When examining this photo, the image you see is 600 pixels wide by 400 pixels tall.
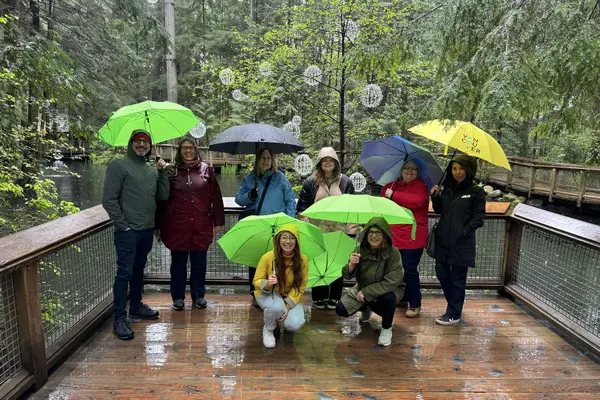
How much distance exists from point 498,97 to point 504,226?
5.67 feet

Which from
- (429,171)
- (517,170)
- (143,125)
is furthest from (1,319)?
(517,170)

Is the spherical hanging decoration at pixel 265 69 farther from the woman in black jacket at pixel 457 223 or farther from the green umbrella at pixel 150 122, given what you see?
the woman in black jacket at pixel 457 223

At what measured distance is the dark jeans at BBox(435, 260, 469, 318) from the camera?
3.02 m

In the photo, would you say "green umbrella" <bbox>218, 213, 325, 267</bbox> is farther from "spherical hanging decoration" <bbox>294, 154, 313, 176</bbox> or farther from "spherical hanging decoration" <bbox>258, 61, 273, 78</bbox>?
"spherical hanging decoration" <bbox>258, 61, 273, 78</bbox>

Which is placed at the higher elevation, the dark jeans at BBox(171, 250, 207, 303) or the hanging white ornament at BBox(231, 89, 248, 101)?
the hanging white ornament at BBox(231, 89, 248, 101)

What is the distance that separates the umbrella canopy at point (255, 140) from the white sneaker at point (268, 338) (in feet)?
4.25

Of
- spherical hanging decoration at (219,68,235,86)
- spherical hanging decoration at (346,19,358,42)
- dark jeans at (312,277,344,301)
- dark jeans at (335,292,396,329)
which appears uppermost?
spherical hanging decoration at (346,19,358,42)

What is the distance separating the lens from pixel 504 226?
12.1ft

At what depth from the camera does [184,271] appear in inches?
126

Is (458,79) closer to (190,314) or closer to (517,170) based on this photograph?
(190,314)

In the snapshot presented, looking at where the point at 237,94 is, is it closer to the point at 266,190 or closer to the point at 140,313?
the point at 266,190

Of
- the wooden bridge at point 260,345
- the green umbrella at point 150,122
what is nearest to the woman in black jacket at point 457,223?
the wooden bridge at point 260,345

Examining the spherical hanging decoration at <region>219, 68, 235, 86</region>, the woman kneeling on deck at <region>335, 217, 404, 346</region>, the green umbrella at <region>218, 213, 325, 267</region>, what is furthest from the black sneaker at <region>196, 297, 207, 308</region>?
the spherical hanging decoration at <region>219, 68, 235, 86</region>

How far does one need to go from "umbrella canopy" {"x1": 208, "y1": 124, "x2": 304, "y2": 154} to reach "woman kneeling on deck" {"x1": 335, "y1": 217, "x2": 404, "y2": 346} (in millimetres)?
841
